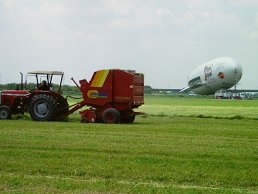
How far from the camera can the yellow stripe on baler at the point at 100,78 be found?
78.4 feet

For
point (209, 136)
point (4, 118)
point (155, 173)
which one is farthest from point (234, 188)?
point (4, 118)

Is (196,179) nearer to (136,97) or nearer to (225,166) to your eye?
(225,166)

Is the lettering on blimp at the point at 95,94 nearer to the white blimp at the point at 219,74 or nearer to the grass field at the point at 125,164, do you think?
the grass field at the point at 125,164

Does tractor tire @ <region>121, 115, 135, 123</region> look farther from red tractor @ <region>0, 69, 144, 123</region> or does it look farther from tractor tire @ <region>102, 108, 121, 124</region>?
tractor tire @ <region>102, 108, 121, 124</region>

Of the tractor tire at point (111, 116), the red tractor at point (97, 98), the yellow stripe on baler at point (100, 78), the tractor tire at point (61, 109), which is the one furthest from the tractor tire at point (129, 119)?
the tractor tire at point (61, 109)

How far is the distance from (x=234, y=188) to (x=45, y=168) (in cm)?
345

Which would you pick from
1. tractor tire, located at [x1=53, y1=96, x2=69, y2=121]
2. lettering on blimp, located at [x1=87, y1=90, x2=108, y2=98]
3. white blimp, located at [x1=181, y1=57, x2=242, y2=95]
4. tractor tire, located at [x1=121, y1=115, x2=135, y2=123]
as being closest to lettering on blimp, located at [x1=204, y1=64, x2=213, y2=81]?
white blimp, located at [x1=181, y1=57, x2=242, y2=95]

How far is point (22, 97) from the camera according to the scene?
2494cm

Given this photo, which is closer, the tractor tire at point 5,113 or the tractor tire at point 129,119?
the tractor tire at point 5,113

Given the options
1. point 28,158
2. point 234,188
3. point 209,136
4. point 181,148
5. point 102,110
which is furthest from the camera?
point 102,110

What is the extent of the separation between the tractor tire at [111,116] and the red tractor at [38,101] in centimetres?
233

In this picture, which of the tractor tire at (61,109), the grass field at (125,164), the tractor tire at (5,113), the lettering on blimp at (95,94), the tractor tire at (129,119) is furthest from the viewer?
the tractor tire at (129,119)

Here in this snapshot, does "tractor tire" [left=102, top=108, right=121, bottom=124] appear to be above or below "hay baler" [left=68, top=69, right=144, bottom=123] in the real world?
below

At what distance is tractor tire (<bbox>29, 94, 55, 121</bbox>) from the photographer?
930 inches
